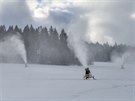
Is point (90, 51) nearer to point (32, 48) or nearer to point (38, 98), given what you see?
point (32, 48)

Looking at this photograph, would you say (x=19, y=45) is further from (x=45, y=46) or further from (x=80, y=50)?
(x=80, y=50)

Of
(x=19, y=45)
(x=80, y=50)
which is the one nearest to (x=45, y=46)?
(x=19, y=45)

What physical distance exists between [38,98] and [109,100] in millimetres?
3073

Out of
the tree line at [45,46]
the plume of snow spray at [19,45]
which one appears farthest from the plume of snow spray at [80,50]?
the plume of snow spray at [19,45]

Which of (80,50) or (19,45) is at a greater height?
(19,45)

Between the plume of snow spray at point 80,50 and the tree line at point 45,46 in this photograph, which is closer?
the plume of snow spray at point 80,50

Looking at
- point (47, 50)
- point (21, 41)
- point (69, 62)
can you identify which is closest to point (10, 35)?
point (21, 41)

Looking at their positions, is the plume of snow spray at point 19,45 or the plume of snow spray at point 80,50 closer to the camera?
the plume of snow spray at point 80,50

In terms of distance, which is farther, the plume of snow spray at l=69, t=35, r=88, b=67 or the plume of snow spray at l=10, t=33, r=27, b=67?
the plume of snow spray at l=10, t=33, r=27, b=67

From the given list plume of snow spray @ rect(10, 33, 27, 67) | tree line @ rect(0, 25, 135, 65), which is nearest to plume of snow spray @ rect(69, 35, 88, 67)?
tree line @ rect(0, 25, 135, 65)

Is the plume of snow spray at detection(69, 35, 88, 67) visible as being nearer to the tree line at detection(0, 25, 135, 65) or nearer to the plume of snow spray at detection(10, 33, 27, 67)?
the tree line at detection(0, 25, 135, 65)

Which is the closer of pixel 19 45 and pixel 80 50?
pixel 80 50

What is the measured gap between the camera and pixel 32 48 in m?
64.4

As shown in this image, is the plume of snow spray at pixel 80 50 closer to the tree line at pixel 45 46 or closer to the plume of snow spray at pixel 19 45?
the tree line at pixel 45 46
